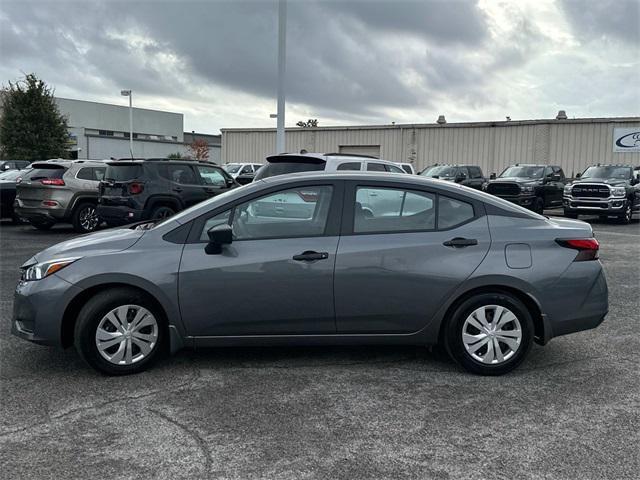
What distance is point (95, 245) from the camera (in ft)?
15.4

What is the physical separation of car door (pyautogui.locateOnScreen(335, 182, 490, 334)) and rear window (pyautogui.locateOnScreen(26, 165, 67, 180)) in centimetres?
1106

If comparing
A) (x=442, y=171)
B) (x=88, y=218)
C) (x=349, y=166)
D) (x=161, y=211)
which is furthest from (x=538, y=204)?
(x=88, y=218)

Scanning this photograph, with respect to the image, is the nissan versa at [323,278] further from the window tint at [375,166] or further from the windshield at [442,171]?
the windshield at [442,171]

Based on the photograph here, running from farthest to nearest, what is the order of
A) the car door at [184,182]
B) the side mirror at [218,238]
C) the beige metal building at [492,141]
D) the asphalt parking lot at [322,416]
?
the beige metal building at [492,141] → the car door at [184,182] → the side mirror at [218,238] → the asphalt parking lot at [322,416]

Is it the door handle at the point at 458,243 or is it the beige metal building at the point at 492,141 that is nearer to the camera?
the door handle at the point at 458,243

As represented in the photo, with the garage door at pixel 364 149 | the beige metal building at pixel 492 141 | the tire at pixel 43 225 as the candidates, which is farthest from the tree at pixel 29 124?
the tire at pixel 43 225

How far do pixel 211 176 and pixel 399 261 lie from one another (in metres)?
9.35

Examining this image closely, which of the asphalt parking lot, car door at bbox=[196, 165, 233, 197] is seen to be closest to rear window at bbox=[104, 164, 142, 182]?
car door at bbox=[196, 165, 233, 197]

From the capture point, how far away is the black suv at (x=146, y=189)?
12250 mm

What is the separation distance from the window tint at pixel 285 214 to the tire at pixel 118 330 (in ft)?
2.92

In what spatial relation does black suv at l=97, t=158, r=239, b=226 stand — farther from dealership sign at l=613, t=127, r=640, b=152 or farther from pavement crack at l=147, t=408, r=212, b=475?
dealership sign at l=613, t=127, r=640, b=152

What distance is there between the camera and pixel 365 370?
4852mm

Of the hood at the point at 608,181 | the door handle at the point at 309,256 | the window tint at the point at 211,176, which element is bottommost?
the door handle at the point at 309,256

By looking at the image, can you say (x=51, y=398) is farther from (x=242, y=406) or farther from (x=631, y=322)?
(x=631, y=322)
